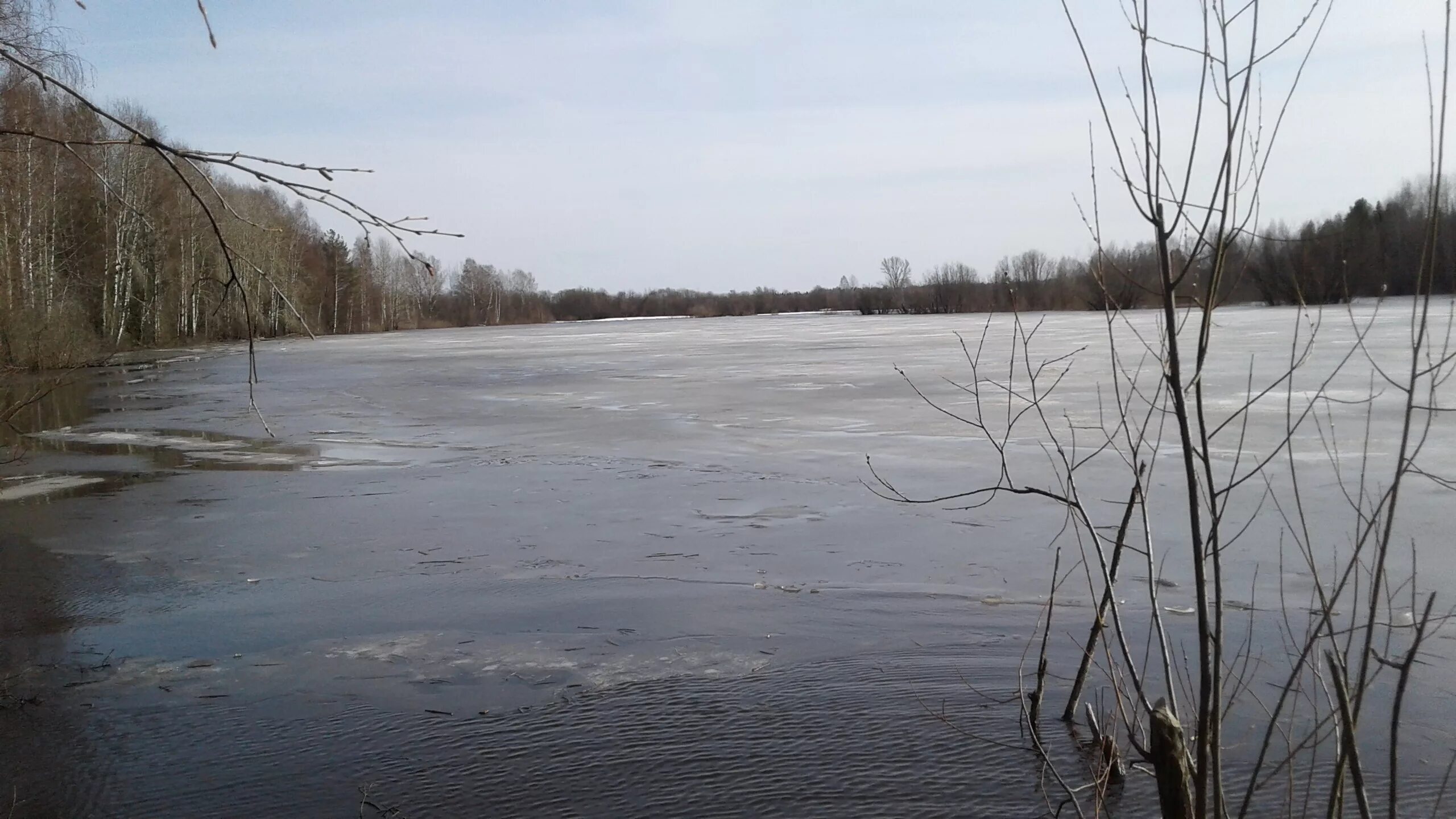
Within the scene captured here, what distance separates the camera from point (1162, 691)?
15.8ft

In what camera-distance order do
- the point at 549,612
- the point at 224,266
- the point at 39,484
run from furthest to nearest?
the point at 39,484, the point at 549,612, the point at 224,266

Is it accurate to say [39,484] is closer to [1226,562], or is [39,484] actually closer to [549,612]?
[549,612]

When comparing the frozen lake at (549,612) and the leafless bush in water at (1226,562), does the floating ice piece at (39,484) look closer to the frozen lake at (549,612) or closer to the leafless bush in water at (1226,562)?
the frozen lake at (549,612)

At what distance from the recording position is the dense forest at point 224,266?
103 inches

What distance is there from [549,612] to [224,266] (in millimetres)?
3211

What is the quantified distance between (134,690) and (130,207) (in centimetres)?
350

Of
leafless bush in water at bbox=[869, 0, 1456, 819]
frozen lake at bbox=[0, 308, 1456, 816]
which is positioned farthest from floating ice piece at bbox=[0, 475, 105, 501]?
leafless bush in water at bbox=[869, 0, 1456, 819]

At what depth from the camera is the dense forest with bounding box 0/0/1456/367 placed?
2.62 m

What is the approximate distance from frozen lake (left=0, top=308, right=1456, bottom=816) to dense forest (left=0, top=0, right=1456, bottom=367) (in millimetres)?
1794

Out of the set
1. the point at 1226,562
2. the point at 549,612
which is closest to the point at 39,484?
the point at 549,612

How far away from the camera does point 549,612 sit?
6.21 m

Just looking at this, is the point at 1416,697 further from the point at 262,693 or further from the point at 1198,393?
the point at 262,693

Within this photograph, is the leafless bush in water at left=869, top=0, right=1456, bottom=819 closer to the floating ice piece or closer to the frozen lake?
the frozen lake

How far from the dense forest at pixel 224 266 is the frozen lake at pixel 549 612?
70.6 inches
